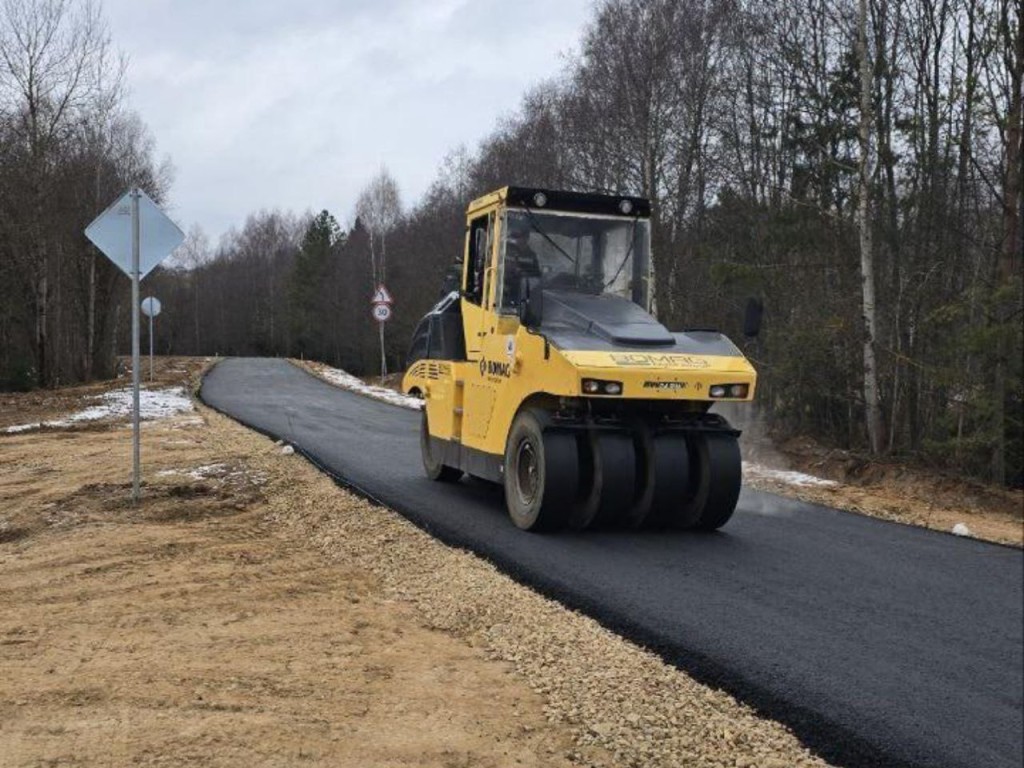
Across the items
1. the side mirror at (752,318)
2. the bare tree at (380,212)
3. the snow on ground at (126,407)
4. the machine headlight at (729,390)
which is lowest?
the snow on ground at (126,407)

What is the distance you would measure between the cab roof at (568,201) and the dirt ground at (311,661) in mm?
2962

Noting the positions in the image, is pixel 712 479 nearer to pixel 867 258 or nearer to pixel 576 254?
pixel 576 254

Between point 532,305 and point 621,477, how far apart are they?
1.49m

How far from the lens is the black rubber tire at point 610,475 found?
6.90 meters

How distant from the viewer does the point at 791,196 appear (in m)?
16.6

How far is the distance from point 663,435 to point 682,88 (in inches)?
700

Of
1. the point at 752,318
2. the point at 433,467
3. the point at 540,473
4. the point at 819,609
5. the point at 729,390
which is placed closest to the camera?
the point at 819,609

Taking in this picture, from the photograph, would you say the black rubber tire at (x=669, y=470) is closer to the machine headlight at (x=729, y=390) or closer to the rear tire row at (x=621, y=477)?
the rear tire row at (x=621, y=477)

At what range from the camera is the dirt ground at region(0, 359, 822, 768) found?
3541 millimetres

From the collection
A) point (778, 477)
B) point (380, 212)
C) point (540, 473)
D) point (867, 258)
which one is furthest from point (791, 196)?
point (380, 212)

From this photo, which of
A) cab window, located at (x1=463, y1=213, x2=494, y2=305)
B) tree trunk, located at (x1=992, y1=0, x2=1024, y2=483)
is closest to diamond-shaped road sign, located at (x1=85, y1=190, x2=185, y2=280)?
cab window, located at (x1=463, y1=213, x2=494, y2=305)

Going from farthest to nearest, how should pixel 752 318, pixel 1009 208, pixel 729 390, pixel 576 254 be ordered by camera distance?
1. pixel 1009 208
2. pixel 576 254
3. pixel 752 318
4. pixel 729 390

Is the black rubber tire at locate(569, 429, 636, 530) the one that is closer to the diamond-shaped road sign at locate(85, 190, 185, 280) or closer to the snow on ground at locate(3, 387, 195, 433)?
the diamond-shaped road sign at locate(85, 190, 185, 280)

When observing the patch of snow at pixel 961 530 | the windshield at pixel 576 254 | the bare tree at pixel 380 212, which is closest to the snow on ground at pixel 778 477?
the patch of snow at pixel 961 530
